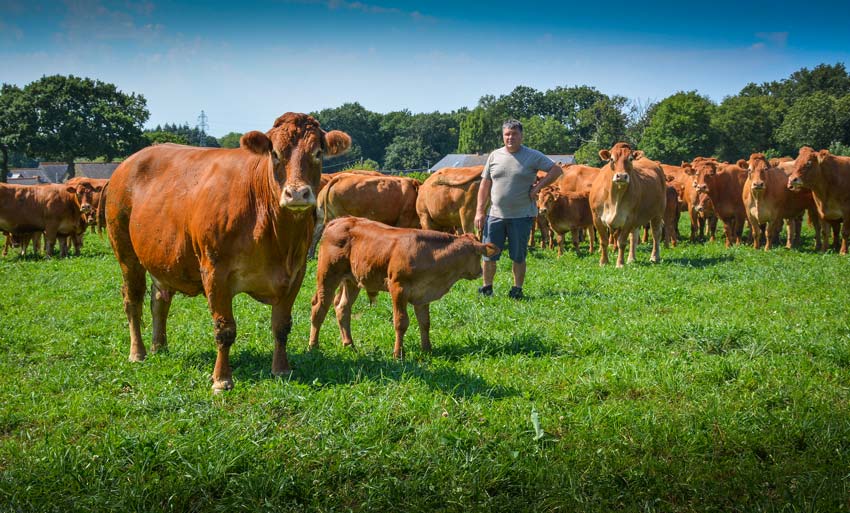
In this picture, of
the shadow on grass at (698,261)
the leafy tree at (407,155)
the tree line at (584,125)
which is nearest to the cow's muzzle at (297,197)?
the shadow on grass at (698,261)

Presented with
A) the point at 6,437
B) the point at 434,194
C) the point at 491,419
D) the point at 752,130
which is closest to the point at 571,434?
the point at 491,419

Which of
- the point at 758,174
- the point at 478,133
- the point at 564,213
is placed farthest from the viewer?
the point at 478,133

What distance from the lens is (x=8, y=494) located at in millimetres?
3725

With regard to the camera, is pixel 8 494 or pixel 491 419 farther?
pixel 491 419

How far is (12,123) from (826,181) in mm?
64773

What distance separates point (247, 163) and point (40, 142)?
63152 millimetres

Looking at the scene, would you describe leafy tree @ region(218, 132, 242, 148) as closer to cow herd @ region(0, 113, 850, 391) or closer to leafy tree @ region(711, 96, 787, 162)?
leafy tree @ region(711, 96, 787, 162)

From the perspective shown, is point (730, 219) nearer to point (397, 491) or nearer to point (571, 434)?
point (571, 434)

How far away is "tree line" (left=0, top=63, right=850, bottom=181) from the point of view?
58.7 m

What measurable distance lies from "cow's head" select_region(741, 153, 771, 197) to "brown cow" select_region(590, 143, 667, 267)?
299 cm

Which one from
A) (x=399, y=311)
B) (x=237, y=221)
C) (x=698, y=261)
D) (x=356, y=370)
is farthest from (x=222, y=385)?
(x=698, y=261)

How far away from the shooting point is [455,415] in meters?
4.89

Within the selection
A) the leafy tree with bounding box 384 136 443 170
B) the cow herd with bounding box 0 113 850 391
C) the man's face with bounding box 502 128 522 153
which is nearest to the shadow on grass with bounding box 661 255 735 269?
the man's face with bounding box 502 128 522 153

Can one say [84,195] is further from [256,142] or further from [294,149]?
[294,149]
